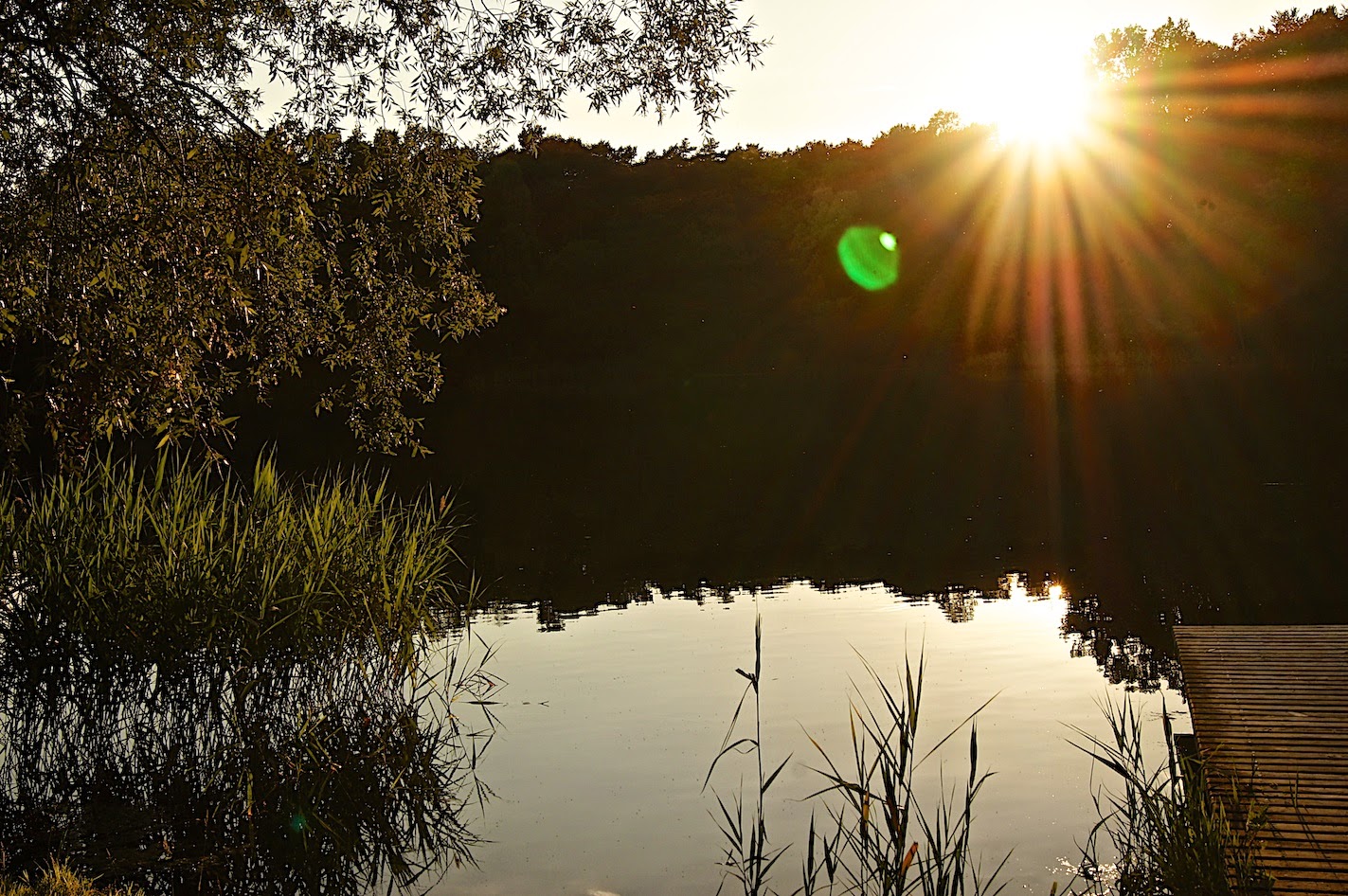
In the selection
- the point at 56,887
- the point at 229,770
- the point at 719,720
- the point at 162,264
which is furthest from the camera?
the point at 719,720

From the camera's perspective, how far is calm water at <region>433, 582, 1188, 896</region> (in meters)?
6.94

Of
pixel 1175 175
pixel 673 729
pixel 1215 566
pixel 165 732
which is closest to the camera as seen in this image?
pixel 165 732

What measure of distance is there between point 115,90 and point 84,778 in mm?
4627

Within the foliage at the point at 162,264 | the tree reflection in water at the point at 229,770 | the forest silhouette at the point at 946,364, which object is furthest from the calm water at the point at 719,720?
the foliage at the point at 162,264

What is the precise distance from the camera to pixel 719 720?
31.4 ft

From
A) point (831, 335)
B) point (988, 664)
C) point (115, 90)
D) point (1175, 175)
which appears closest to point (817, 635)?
point (988, 664)

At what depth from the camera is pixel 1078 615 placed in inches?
520

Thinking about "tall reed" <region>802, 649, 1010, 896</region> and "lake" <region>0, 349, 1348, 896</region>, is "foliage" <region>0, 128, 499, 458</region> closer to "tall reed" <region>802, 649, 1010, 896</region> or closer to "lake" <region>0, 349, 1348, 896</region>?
"lake" <region>0, 349, 1348, 896</region>

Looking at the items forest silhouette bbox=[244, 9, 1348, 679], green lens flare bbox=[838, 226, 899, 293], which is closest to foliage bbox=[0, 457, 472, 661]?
forest silhouette bbox=[244, 9, 1348, 679]

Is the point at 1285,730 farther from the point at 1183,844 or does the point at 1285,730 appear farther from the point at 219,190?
the point at 219,190

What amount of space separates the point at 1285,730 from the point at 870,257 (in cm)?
5805

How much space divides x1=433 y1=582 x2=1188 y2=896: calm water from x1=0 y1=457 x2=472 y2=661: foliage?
141cm

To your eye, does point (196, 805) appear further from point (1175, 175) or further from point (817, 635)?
point (1175, 175)

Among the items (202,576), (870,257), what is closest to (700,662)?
(202,576)
